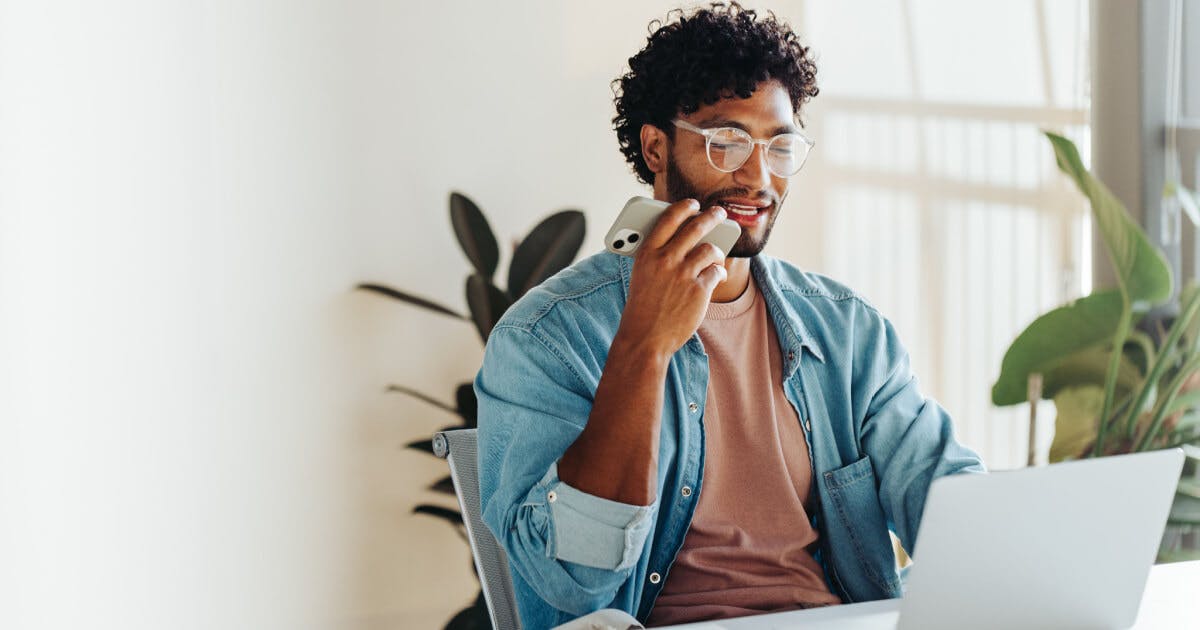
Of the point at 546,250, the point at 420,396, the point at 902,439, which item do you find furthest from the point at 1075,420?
the point at 420,396

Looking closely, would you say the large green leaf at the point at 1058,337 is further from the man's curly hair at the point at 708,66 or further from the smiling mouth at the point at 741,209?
the smiling mouth at the point at 741,209

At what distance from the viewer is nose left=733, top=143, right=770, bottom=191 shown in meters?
1.48

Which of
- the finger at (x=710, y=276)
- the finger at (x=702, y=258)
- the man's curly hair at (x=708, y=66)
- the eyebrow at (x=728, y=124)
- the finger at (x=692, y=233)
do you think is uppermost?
the man's curly hair at (x=708, y=66)

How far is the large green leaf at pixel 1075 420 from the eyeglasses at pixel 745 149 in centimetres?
149

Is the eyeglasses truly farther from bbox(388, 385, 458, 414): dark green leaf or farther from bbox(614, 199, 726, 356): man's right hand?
bbox(388, 385, 458, 414): dark green leaf

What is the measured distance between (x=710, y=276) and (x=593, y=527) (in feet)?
1.05

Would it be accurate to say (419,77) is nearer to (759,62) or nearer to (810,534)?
(759,62)

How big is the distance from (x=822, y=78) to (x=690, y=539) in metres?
2.13

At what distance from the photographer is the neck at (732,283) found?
5.08 feet

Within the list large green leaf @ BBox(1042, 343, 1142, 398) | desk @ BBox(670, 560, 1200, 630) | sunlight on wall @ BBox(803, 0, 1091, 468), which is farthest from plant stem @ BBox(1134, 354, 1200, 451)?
desk @ BBox(670, 560, 1200, 630)

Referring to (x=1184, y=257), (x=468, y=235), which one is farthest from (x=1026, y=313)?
(x=468, y=235)

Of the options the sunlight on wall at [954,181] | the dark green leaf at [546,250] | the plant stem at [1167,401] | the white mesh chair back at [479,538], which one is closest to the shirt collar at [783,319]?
the white mesh chair back at [479,538]

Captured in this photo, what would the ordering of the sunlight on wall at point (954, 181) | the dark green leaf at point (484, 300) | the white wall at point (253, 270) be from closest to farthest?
the white wall at point (253, 270) < the dark green leaf at point (484, 300) < the sunlight on wall at point (954, 181)

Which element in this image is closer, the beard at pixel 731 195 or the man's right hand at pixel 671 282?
the man's right hand at pixel 671 282
